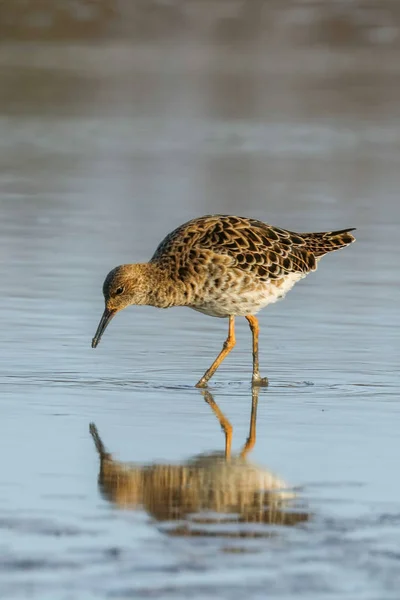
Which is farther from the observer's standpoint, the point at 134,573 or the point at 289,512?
the point at 289,512

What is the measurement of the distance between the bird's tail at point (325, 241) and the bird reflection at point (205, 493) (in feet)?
12.2

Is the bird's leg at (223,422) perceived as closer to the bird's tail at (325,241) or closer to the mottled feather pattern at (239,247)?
the mottled feather pattern at (239,247)

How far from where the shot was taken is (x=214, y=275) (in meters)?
10.8

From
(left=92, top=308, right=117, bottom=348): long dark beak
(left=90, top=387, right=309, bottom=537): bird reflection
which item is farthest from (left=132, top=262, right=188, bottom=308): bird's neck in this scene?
(left=90, top=387, right=309, bottom=537): bird reflection

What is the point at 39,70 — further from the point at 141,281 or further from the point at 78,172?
the point at 141,281

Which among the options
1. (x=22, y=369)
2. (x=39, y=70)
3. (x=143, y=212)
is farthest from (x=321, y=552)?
(x=39, y=70)

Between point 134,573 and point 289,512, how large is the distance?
1177mm

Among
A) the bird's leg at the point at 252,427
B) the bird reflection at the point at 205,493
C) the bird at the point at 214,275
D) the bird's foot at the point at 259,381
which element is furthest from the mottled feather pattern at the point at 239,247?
the bird reflection at the point at 205,493

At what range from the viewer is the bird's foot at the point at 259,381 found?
1028 centimetres

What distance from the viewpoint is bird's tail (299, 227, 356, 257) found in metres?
11.9

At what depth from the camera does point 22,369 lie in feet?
34.3

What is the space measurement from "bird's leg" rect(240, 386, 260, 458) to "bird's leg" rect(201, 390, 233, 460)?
86mm

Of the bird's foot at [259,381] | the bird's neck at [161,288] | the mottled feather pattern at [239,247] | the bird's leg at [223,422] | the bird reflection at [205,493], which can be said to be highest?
the mottled feather pattern at [239,247]

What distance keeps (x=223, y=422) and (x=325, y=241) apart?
3158 mm
